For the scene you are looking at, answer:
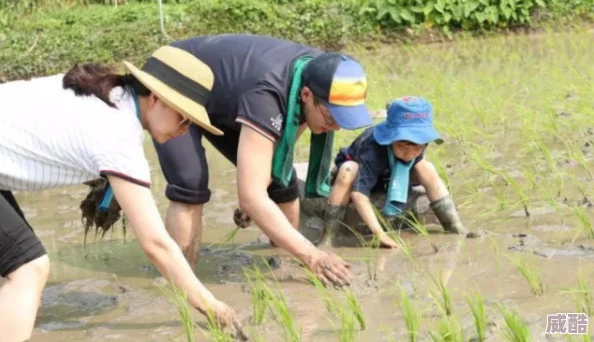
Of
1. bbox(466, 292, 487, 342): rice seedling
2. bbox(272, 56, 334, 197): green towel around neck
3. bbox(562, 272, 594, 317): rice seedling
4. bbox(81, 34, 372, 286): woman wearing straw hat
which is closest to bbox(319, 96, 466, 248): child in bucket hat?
bbox(272, 56, 334, 197): green towel around neck

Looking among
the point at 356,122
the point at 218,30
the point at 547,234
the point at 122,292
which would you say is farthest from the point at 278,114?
the point at 218,30

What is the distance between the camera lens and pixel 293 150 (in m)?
4.10

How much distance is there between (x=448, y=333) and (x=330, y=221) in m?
1.63

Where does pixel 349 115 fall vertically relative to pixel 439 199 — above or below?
above

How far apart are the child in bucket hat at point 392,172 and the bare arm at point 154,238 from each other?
131 centimetres

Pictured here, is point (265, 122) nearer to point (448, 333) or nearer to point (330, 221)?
point (330, 221)

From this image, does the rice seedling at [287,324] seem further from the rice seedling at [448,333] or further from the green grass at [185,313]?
the rice seedling at [448,333]

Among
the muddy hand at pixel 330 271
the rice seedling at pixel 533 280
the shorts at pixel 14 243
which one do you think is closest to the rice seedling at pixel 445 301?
the rice seedling at pixel 533 280

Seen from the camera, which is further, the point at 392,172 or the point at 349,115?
the point at 392,172

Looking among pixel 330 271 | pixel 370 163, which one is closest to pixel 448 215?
pixel 370 163

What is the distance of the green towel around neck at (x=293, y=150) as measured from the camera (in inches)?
151

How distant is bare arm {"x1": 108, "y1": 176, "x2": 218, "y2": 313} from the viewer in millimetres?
3029

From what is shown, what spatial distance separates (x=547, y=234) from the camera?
13.8 feet

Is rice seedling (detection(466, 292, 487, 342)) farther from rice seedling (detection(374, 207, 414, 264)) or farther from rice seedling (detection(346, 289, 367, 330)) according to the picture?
rice seedling (detection(374, 207, 414, 264))
